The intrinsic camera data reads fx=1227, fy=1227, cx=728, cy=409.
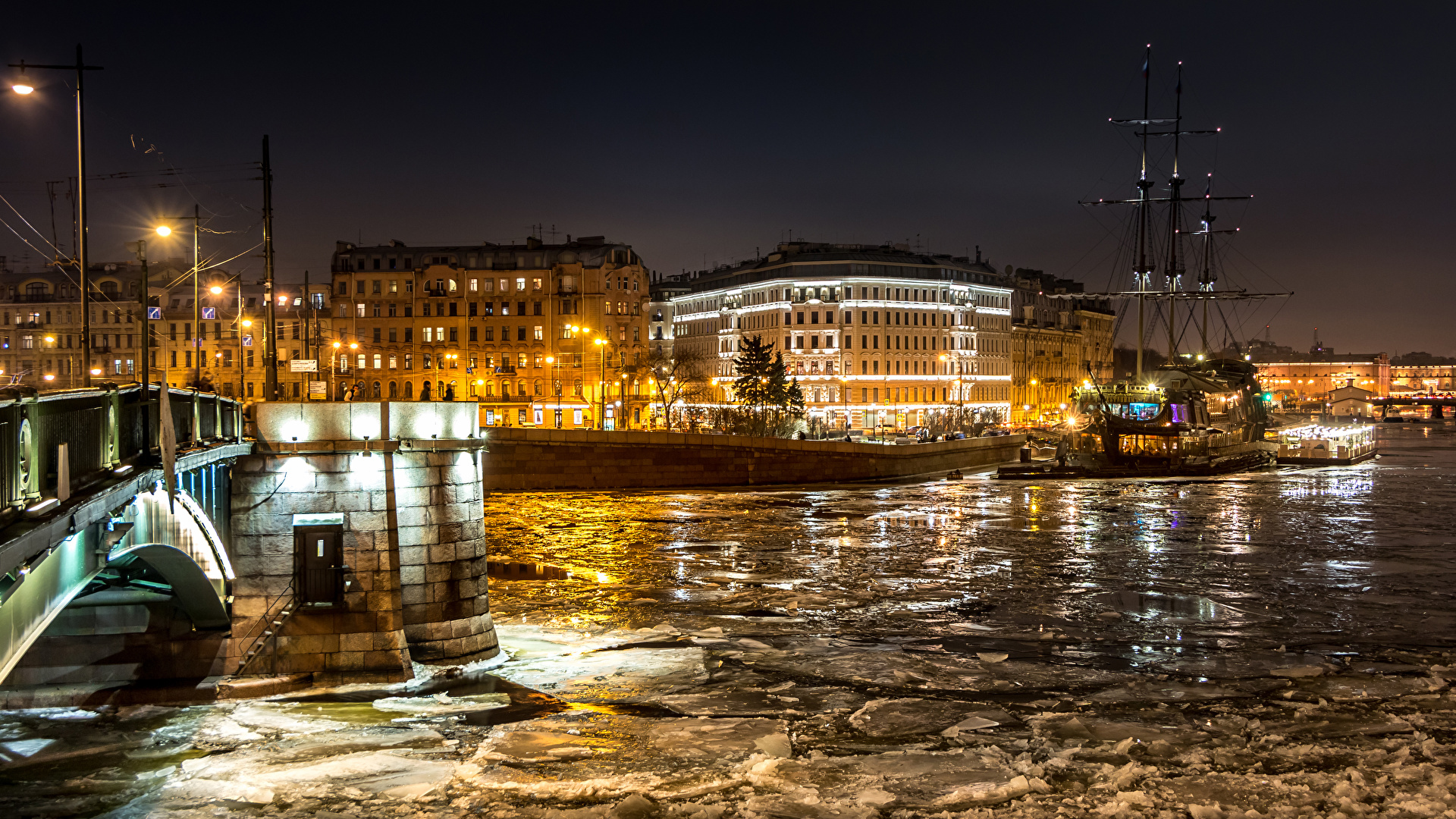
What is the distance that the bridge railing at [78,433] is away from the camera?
11039 mm

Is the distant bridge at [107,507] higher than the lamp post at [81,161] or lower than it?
lower

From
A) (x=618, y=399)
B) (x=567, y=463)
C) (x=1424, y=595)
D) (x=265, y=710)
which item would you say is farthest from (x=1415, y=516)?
(x=618, y=399)

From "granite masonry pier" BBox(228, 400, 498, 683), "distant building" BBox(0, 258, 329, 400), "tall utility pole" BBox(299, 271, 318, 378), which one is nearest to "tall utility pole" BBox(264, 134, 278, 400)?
"tall utility pole" BBox(299, 271, 318, 378)

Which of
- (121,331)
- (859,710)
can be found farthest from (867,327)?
(859,710)

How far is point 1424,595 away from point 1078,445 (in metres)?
52.6

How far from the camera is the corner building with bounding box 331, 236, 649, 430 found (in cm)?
9562

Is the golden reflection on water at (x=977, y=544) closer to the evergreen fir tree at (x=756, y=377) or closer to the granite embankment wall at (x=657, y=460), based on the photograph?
the granite embankment wall at (x=657, y=460)

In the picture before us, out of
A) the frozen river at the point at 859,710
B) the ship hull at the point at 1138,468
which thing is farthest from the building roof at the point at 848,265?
the frozen river at the point at 859,710

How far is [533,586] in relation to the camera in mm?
31812

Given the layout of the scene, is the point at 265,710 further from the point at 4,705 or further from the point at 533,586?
the point at 533,586

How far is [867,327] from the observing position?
111m

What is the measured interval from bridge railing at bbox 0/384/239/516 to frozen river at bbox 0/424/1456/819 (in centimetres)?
453

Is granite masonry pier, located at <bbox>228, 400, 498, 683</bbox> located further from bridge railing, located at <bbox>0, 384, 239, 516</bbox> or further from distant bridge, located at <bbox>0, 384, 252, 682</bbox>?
bridge railing, located at <bbox>0, 384, 239, 516</bbox>

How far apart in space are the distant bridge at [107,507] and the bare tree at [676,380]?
2567 inches
